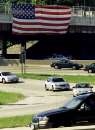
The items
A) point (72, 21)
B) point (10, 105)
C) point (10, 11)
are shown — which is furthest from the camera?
point (72, 21)

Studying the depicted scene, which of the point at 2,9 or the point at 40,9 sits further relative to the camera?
the point at 2,9

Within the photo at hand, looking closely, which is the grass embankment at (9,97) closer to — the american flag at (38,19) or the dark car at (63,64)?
the dark car at (63,64)

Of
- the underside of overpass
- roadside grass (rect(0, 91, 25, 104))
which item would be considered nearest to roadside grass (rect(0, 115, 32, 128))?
roadside grass (rect(0, 91, 25, 104))

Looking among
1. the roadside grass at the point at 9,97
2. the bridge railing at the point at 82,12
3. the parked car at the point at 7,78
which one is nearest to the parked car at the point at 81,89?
the roadside grass at the point at 9,97

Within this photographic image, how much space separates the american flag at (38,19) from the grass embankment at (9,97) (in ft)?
105

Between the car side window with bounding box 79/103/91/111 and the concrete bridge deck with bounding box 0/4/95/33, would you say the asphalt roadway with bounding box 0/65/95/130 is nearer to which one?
the car side window with bounding box 79/103/91/111

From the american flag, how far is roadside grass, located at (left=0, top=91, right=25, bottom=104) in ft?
105

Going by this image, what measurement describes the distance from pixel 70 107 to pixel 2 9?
7594 cm

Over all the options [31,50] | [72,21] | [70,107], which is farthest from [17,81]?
[31,50]

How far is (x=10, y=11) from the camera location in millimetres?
91188

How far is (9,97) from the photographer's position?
49.7 m

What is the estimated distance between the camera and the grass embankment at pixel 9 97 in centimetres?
4629

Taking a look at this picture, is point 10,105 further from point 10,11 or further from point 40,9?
point 10,11

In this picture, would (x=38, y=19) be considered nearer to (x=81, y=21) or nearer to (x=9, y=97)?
(x=81, y=21)
